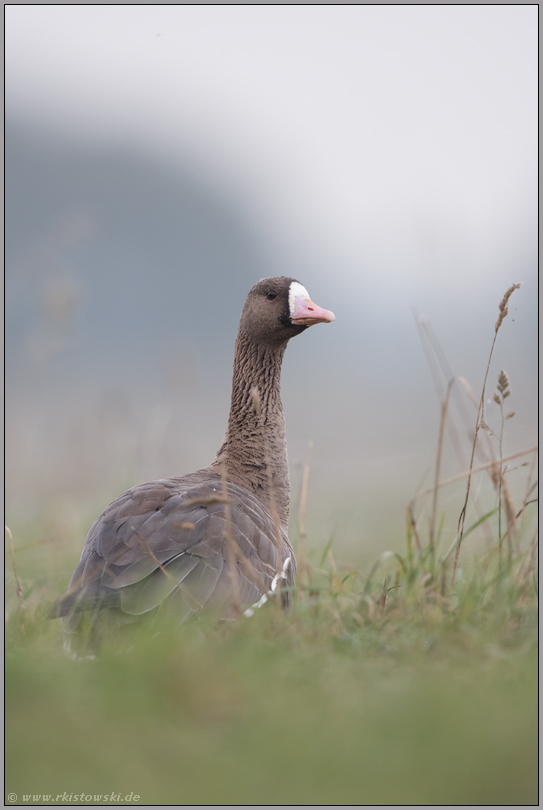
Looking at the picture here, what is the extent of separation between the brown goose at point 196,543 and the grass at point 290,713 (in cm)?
26

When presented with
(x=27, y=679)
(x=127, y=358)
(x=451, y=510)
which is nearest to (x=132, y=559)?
(x=27, y=679)

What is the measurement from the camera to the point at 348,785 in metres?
2.86

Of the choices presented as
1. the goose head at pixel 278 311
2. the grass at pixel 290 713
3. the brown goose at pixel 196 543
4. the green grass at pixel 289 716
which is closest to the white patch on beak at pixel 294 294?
the goose head at pixel 278 311

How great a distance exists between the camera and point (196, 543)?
16.4 feet

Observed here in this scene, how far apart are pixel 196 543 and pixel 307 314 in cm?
288

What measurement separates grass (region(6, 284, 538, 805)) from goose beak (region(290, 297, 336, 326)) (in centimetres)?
318

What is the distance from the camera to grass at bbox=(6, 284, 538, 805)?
2.88 metres

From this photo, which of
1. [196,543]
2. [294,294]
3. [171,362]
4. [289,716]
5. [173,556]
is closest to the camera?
[289,716]

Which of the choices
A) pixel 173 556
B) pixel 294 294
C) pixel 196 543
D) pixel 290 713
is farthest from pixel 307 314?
pixel 290 713

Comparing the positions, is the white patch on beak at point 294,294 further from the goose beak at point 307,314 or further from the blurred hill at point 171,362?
the blurred hill at point 171,362

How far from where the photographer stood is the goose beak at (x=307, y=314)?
702 centimetres

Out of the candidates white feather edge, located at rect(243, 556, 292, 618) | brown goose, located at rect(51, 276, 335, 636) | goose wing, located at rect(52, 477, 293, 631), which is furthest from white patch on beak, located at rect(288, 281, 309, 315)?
white feather edge, located at rect(243, 556, 292, 618)

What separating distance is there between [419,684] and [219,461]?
3.79 meters

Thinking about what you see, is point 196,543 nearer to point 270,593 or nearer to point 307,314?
point 270,593
